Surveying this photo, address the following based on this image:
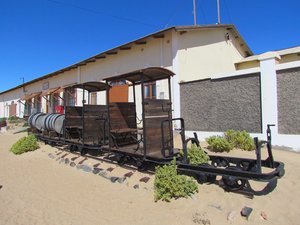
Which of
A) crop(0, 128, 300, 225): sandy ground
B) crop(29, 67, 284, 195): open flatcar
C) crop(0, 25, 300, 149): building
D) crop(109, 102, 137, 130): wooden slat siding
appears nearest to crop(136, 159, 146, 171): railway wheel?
crop(29, 67, 284, 195): open flatcar

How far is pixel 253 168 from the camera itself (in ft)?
15.9

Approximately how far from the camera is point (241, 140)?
7.86 meters

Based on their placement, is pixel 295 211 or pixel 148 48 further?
pixel 148 48

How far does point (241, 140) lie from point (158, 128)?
3370 mm

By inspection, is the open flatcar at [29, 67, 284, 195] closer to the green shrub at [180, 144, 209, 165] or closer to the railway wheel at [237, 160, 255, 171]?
the railway wheel at [237, 160, 255, 171]

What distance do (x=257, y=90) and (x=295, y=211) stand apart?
17.2 ft

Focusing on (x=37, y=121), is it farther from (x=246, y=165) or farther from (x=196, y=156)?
(x=246, y=165)

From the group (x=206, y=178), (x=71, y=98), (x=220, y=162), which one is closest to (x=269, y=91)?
(x=220, y=162)

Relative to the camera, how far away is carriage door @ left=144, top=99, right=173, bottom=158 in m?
5.66

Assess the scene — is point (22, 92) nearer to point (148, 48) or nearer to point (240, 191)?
point (148, 48)

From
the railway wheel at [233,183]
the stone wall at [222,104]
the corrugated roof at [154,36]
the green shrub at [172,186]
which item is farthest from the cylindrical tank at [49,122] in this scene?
the railway wheel at [233,183]

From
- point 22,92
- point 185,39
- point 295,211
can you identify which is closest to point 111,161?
point 295,211

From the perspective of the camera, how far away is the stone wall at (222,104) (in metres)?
8.44

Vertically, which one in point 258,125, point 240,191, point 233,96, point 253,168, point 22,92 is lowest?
point 240,191
